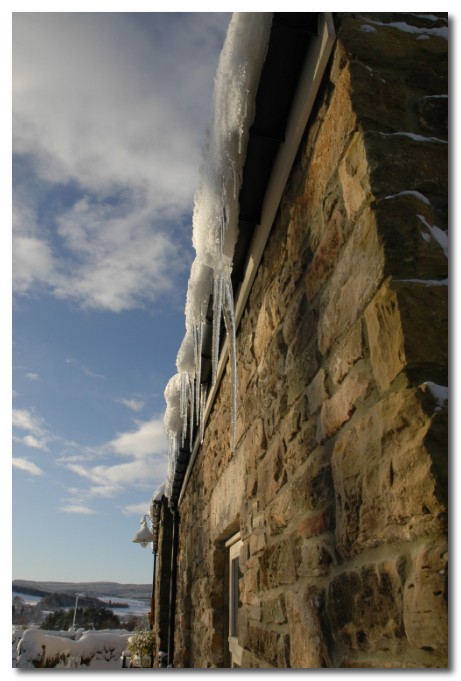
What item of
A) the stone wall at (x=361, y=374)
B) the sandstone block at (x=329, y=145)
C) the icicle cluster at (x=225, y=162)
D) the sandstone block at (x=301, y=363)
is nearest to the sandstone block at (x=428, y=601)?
the stone wall at (x=361, y=374)

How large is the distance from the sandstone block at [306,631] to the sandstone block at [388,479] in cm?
25

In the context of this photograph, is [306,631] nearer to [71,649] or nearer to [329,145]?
[329,145]

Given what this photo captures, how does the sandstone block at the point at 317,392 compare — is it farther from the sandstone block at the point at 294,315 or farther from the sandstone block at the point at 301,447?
the sandstone block at the point at 294,315

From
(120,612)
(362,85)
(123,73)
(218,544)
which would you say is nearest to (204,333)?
(218,544)

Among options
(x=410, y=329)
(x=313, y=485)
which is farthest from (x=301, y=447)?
(x=410, y=329)

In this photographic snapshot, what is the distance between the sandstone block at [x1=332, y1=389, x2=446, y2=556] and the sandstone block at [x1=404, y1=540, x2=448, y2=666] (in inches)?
1.5

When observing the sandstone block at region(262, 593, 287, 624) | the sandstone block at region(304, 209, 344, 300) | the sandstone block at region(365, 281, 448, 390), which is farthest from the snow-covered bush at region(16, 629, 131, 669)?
the sandstone block at region(365, 281, 448, 390)

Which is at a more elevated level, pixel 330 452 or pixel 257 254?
pixel 257 254

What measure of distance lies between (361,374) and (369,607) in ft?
1.59

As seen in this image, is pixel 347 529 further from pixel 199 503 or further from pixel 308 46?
pixel 199 503

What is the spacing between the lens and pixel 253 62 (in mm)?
1621

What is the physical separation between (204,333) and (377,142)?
2220mm

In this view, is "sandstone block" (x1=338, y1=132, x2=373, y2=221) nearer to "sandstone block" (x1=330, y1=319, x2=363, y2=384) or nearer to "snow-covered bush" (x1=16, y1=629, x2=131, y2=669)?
"sandstone block" (x1=330, y1=319, x2=363, y2=384)

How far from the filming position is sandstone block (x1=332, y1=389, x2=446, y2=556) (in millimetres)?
883
